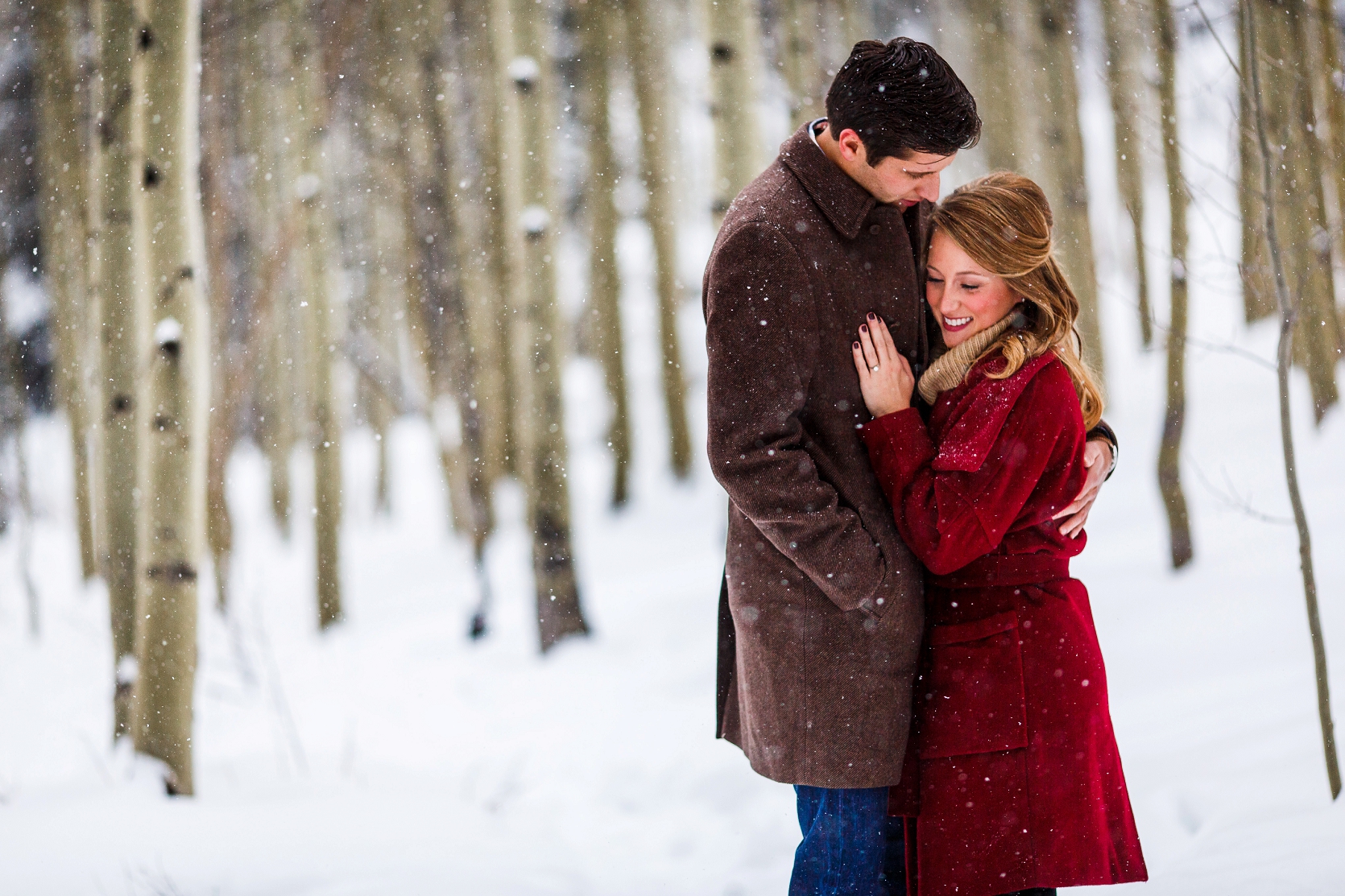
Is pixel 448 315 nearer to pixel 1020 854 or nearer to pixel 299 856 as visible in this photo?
pixel 299 856

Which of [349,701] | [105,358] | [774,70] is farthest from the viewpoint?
[774,70]

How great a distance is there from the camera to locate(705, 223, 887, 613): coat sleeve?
182cm

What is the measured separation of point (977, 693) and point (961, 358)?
698 mm

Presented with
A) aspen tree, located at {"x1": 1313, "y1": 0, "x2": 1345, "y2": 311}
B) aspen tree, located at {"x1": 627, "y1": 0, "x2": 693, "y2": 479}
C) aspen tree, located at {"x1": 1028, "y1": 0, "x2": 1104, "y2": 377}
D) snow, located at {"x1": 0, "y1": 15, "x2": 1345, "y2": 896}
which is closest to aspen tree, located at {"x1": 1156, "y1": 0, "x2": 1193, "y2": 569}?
snow, located at {"x1": 0, "y1": 15, "x2": 1345, "y2": 896}

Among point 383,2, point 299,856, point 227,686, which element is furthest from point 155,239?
point 383,2

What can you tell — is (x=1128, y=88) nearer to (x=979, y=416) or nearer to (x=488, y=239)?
(x=488, y=239)

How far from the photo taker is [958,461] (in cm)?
186

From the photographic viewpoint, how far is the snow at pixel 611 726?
2.94 m

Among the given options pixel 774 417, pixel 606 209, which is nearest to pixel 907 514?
pixel 774 417

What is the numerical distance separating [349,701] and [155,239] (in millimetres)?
3427

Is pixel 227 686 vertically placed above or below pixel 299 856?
below

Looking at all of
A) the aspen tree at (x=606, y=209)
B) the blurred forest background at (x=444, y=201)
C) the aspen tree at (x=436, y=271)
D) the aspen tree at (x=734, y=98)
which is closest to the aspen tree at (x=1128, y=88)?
the blurred forest background at (x=444, y=201)

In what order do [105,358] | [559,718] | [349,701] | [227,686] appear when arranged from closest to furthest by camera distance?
[105,358] → [559,718] → [349,701] → [227,686]

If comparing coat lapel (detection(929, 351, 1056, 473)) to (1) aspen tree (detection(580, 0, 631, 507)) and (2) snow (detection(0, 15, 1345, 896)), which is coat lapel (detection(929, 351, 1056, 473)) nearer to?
(2) snow (detection(0, 15, 1345, 896))
